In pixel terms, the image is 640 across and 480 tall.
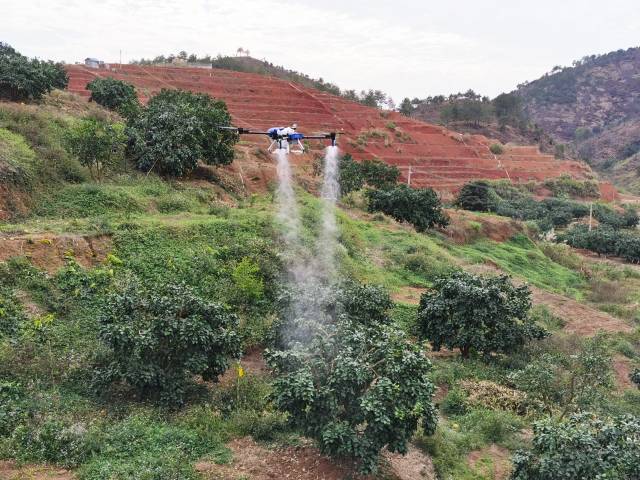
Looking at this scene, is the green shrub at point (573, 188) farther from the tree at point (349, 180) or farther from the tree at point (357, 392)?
the tree at point (357, 392)

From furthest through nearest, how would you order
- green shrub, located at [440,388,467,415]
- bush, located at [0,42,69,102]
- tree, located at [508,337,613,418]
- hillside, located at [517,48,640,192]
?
hillside, located at [517,48,640,192] < bush, located at [0,42,69,102] < green shrub, located at [440,388,467,415] < tree, located at [508,337,613,418]

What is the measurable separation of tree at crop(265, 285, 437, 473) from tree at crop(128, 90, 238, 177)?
547 inches

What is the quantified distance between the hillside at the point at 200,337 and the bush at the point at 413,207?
12.3 feet

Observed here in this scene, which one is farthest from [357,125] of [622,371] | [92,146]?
[622,371]

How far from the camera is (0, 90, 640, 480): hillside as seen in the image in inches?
346

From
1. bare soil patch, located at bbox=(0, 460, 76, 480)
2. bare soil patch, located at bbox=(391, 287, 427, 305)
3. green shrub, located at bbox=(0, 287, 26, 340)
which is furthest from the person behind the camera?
bare soil patch, located at bbox=(391, 287, 427, 305)

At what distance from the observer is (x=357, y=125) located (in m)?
61.8

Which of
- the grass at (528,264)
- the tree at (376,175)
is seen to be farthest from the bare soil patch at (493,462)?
the tree at (376,175)

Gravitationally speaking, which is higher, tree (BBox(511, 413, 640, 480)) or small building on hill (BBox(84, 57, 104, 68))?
small building on hill (BBox(84, 57, 104, 68))

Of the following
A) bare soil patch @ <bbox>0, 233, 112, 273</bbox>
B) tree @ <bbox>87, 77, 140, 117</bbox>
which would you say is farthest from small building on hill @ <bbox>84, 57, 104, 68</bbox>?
bare soil patch @ <bbox>0, 233, 112, 273</bbox>

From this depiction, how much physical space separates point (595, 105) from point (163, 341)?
132m

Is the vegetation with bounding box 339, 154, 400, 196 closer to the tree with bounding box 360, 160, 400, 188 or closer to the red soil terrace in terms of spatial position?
the tree with bounding box 360, 160, 400, 188

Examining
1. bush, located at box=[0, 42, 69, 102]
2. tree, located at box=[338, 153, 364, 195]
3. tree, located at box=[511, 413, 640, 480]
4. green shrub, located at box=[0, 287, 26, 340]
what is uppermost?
bush, located at box=[0, 42, 69, 102]

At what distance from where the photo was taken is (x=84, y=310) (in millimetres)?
12336
